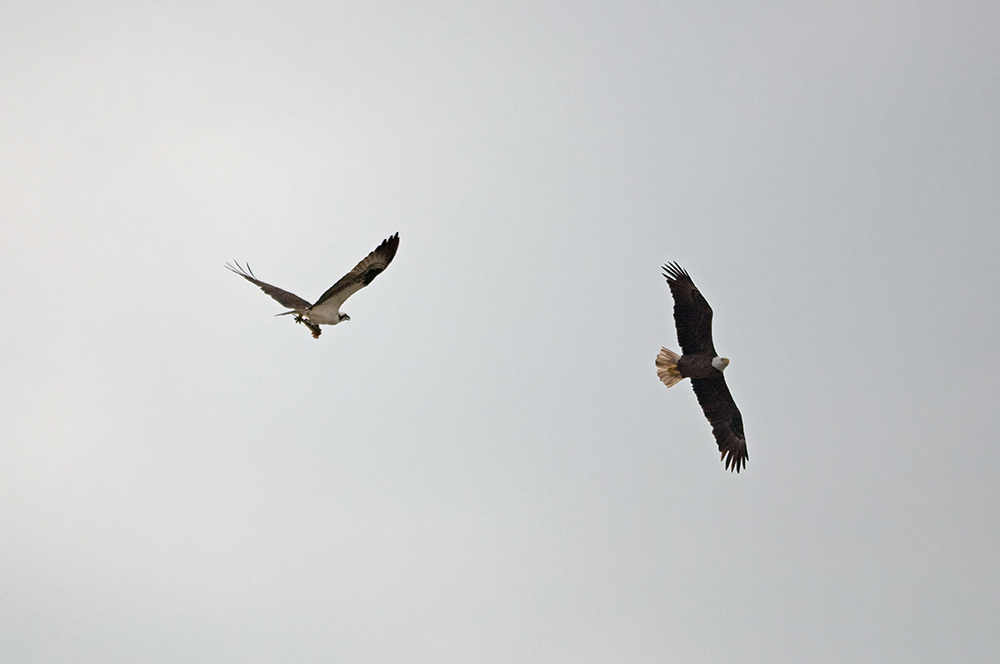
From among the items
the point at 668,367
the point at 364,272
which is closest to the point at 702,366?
the point at 668,367

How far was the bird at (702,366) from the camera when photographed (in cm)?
1914

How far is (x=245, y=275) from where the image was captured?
51.9 feet

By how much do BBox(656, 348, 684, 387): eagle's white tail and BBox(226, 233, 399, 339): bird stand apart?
674 cm

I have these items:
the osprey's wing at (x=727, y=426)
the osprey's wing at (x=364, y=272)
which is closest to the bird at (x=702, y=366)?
the osprey's wing at (x=727, y=426)

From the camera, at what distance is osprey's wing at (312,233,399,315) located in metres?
15.9

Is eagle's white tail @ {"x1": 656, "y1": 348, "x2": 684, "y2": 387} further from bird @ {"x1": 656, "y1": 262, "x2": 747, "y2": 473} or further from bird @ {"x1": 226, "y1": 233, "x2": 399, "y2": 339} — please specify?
bird @ {"x1": 226, "y1": 233, "x2": 399, "y2": 339}

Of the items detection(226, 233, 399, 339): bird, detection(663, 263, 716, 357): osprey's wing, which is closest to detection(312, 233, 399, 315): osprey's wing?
detection(226, 233, 399, 339): bird

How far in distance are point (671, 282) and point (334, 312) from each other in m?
7.03

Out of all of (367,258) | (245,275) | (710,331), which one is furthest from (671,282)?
(245,275)

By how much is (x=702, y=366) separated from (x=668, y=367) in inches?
28.2

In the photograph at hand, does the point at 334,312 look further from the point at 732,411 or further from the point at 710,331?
the point at 732,411

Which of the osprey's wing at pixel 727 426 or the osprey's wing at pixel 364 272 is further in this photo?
the osprey's wing at pixel 727 426

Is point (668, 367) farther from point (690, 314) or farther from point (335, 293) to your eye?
point (335, 293)

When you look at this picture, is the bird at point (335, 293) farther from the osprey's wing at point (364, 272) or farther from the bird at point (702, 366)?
the bird at point (702, 366)
